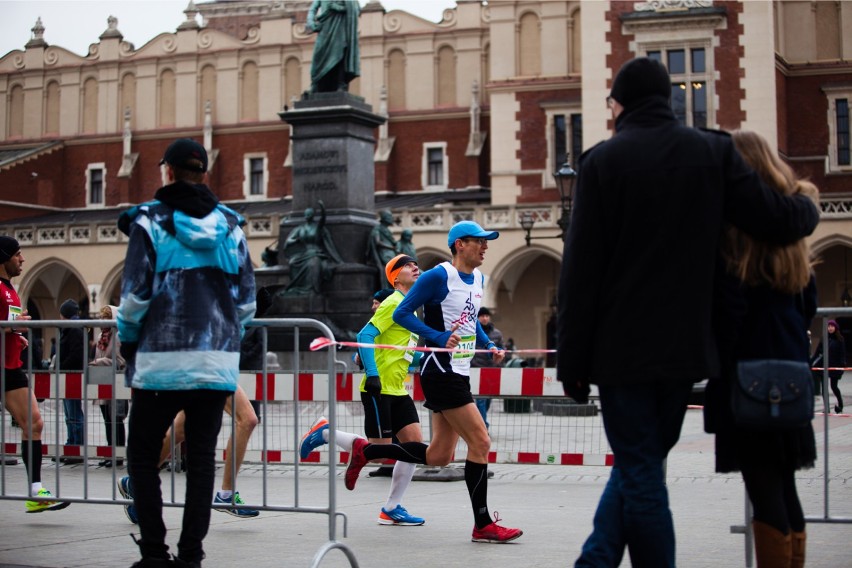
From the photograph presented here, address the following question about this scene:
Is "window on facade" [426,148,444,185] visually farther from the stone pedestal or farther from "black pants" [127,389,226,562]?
"black pants" [127,389,226,562]

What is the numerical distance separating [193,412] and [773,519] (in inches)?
91.0

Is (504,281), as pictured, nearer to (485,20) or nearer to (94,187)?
(485,20)

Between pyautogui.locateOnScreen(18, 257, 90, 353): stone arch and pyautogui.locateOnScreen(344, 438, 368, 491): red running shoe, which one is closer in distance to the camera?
pyautogui.locateOnScreen(344, 438, 368, 491): red running shoe

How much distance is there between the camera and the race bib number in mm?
7011

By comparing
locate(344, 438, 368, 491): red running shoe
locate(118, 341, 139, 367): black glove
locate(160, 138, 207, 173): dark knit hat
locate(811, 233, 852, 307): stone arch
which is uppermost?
locate(811, 233, 852, 307): stone arch

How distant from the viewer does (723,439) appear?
14.9 feet

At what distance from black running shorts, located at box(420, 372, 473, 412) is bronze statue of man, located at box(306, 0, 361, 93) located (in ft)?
37.5

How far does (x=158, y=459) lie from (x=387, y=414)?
4117 millimetres

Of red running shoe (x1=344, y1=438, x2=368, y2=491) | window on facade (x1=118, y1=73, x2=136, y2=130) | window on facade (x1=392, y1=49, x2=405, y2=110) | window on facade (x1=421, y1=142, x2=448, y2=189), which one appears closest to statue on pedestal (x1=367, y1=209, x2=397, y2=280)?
red running shoe (x1=344, y1=438, x2=368, y2=491)

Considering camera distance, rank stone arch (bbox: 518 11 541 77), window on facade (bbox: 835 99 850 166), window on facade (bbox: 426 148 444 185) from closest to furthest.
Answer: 1. window on facade (bbox: 835 99 850 166)
2. stone arch (bbox: 518 11 541 77)
3. window on facade (bbox: 426 148 444 185)

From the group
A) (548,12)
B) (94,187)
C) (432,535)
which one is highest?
(548,12)

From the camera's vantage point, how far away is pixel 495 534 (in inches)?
268

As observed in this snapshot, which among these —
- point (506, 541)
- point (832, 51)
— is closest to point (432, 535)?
point (506, 541)

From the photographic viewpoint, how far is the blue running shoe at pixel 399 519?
7547 mm
